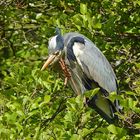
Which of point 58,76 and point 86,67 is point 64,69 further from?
point 86,67

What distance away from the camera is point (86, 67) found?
3.95 metres

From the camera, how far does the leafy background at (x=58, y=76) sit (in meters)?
2.78

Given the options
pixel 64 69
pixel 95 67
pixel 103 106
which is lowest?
pixel 103 106

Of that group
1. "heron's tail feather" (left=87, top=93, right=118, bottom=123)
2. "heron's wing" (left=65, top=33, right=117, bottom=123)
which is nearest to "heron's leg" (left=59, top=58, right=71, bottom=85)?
"heron's wing" (left=65, top=33, right=117, bottom=123)

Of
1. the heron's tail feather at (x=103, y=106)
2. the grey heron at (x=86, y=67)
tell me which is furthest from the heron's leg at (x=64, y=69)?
the heron's tail feather at (x=103, y=106)

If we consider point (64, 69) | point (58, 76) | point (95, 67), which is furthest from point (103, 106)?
point (64, 69)

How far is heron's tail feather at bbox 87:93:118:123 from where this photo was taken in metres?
3.76

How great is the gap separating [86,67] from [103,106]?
35cm

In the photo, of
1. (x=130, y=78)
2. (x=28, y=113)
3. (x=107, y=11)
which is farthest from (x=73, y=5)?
(x=28, y=113)

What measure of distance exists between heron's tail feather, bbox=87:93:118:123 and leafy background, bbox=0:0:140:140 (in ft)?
0.19

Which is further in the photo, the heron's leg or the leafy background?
the heron's leg

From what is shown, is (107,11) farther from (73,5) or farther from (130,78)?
(130,78)

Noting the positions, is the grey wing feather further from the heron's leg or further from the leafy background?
the heron's leg

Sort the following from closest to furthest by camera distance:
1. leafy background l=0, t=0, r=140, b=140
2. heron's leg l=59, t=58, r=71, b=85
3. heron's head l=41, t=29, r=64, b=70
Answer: leafy background l=0, t=0, r=140, b=140 < heron's leg l=59, t=58, r=71, b=85 < heron's head l=41, t=29, r=64, b=70
